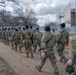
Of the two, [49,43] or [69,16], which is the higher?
[49,43]

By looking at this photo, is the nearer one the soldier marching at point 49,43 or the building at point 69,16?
the soldier marching at point 49,43

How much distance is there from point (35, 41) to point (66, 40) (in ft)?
17.6

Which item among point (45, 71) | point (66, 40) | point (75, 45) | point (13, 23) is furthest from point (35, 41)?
point (13, 23)

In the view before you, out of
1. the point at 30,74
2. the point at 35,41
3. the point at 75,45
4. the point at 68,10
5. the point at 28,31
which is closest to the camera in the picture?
the point at 75,45

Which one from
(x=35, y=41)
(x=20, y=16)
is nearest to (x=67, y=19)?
(x=20, y=16)

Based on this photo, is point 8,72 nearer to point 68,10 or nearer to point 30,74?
point 30,74

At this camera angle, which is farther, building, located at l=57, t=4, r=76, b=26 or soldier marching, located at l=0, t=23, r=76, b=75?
building, located at l=57, t=4, r=76, b=26

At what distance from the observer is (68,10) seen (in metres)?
67.0

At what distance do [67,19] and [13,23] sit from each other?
68.7 ft

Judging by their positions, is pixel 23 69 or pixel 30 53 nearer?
pixel 23 69

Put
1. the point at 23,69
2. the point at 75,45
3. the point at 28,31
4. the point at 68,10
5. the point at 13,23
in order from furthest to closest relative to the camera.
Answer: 1. the point at 13,23
2. the point at 68,10
3. the point at 28,31
4. the point at 23,69
5. the point at 75,45

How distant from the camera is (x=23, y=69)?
39.6 ft

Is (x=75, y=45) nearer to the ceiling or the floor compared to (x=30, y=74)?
nearer to the ceiling

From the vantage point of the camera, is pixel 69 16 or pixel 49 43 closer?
pixel 49 43
